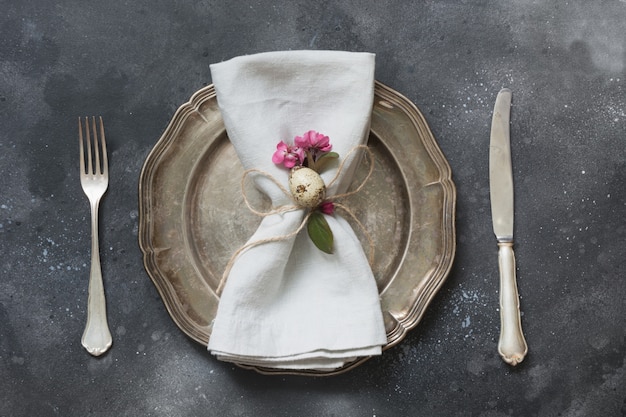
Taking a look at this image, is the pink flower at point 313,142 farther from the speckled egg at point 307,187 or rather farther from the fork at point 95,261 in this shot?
the fork at point 95,261

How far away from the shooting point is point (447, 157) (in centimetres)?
87

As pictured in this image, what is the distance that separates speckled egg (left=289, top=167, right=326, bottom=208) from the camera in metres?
0.73

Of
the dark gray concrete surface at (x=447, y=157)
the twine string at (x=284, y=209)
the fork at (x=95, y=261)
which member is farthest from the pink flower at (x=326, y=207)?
the fork at (x=95, y=261)

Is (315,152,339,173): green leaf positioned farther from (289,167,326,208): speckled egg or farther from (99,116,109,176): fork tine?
(99,116,109,176): fork tine

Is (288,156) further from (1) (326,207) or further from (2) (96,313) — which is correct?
(2) (96,313)

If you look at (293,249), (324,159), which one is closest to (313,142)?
(324,159)

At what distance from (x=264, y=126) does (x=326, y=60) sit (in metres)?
0.12

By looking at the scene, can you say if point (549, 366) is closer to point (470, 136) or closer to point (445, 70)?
point (470, 136)

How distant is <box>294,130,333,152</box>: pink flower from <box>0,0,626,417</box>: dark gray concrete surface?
0.19 meters

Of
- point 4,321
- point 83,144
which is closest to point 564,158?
point 83,144

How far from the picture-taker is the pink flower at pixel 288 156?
757 millimetres

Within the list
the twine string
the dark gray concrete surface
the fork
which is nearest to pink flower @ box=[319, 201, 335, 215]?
the twine string

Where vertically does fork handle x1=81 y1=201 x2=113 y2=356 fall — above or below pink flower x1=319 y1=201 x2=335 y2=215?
below

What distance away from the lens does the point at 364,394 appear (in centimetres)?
85
